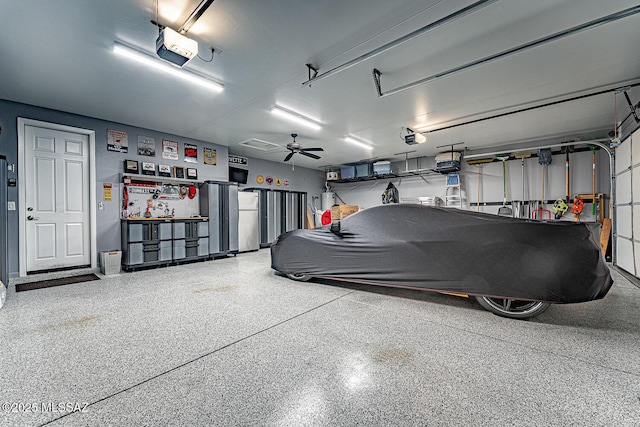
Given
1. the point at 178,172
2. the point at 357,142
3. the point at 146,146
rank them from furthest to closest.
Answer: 1. the point at 357,142
2. the point at 178,172
3. the point at 146,146

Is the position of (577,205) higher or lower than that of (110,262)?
higher

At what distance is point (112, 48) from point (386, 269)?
3.72 metres

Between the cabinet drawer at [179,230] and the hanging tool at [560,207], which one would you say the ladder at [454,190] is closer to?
the hanging tool at [560,207]

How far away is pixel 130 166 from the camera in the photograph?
16.3 feet

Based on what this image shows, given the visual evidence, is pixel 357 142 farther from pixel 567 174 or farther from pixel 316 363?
pixel 316 363

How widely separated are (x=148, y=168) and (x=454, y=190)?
25.2 ft

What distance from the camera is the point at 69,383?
1.40m

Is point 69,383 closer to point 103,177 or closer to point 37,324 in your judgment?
point 37,324

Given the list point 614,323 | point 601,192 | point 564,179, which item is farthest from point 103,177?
point 601,192

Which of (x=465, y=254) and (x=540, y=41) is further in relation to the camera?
(x=540, y=41)

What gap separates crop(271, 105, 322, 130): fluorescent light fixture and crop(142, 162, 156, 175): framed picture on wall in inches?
111

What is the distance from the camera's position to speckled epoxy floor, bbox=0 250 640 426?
1178 mm

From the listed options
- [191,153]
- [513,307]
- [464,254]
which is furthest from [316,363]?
[191,153]

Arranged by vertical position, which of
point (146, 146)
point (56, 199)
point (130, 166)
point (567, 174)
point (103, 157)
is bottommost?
point (56, 199)
